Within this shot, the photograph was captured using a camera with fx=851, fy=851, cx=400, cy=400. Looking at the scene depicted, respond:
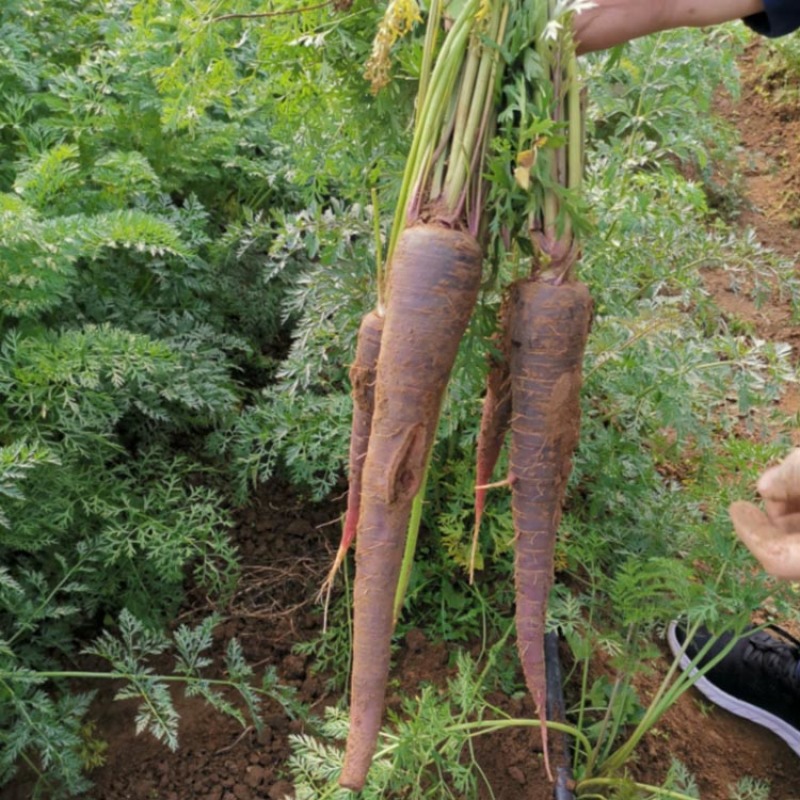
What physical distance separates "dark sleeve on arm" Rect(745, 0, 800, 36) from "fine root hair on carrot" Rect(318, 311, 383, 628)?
79 centimetres

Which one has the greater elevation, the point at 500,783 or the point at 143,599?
the point at 143,599

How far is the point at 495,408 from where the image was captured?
1.51 meters

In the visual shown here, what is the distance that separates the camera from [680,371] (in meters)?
1.74

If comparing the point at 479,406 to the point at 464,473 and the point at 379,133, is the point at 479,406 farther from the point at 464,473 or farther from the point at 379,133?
the point at 379,133

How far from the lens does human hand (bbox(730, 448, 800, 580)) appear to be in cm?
111

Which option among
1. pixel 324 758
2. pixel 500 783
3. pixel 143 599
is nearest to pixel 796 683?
pixel 500 783

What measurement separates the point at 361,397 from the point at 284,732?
76 cm

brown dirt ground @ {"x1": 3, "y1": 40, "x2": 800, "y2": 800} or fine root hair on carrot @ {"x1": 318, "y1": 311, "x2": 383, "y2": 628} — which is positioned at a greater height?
fine root hair on carrot @ {"x1": 318, "y1": 311, "x2": 383, "y2": 628}

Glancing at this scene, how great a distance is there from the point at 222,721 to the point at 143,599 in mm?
307

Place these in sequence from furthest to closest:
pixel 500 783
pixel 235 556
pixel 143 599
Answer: pixel 235 556
pixel 143 599
pixel 500 783

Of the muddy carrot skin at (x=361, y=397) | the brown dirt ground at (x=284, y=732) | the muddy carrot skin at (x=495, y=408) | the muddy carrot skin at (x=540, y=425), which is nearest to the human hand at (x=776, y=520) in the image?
the muddy carrot skin at (x=540, y=425)

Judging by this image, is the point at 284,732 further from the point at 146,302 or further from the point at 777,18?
the point at 777,18

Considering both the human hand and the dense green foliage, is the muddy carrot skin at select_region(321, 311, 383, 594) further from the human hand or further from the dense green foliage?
the human hand

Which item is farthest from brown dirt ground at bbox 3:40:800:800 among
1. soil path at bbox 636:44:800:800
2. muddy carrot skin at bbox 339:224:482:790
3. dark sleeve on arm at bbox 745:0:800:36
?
dark sleeve on arm at bbox 745:0:800:36
